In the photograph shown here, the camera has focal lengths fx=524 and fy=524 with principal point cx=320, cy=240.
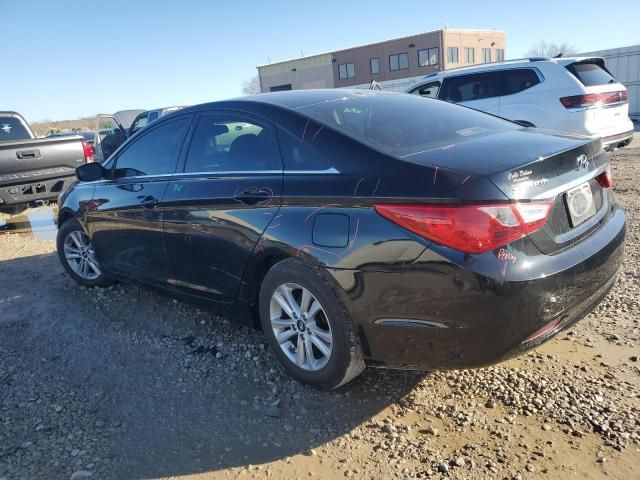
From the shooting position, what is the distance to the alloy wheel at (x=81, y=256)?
500cm

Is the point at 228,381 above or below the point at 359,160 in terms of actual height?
below

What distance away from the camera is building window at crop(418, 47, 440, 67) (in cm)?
5381

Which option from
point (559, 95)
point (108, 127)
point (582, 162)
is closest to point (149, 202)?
point (582, 162)

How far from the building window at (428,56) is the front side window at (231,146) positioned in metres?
54.6

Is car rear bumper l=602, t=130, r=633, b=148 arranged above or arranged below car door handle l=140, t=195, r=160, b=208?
below

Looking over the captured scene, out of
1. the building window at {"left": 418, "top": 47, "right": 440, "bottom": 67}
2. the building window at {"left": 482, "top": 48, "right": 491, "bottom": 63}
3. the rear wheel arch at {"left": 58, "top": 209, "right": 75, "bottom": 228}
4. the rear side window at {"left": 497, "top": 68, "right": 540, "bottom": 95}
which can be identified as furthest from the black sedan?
the building window at {"left": 482, "top": 48, "right": 491, "bottom": 63}

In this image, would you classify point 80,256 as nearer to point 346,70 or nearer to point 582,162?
point 582,162

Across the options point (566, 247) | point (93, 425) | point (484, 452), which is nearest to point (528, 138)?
point (566, 247)

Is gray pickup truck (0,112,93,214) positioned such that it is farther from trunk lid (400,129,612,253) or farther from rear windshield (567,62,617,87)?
rear windshield (567,62,617,87)

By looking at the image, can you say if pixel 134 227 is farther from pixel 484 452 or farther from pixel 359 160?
pixel 484 452

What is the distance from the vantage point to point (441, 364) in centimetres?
254

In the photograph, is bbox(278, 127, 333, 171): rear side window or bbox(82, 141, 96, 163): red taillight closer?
bbox(278, 127, 333, 171): rear side window

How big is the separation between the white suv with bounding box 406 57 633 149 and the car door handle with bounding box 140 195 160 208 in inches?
212

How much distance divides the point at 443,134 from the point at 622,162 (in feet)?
28.3
